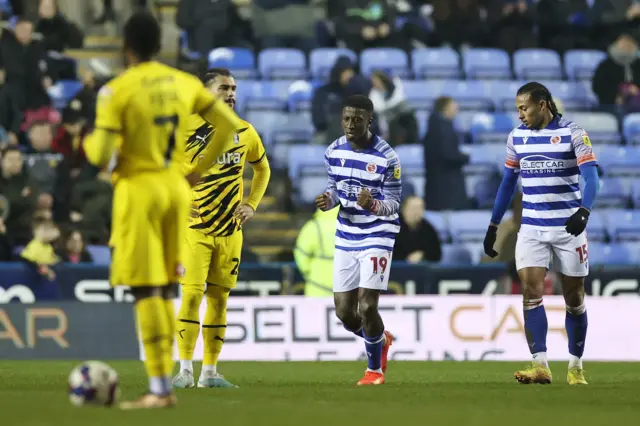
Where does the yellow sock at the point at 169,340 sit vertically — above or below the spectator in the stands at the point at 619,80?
below

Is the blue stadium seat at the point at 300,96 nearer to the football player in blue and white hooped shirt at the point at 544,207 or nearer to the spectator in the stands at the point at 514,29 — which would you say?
the spectator in the stands at the point at 514,29

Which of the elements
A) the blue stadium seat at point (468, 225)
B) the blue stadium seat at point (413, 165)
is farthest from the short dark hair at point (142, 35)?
the blue stadium seat at point (413, 165)

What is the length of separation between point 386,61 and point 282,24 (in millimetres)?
1830

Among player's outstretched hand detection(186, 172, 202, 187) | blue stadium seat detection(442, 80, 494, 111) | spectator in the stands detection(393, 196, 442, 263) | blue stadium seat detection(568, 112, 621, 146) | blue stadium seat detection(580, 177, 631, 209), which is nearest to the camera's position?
player's outstretched hand detection(186, 172, 202, 187)

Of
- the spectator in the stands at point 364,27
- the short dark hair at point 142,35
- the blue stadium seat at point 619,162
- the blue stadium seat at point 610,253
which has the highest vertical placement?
the spectator in the stands at point 364,27

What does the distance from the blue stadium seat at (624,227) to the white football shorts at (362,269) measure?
9.13 meters

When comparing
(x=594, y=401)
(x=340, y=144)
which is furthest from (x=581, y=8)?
(x=594, y=401)

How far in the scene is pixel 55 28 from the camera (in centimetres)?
2158

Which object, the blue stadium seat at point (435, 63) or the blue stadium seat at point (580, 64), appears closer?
the blue stadium seat at point (435, 63)

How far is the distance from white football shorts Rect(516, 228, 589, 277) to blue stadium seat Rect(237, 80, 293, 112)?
991 cm

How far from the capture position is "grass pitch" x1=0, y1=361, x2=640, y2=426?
24.4ft

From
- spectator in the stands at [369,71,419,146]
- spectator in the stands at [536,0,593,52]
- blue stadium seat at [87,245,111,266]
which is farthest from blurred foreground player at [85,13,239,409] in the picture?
spectator in the stands at [536,0,593,52]

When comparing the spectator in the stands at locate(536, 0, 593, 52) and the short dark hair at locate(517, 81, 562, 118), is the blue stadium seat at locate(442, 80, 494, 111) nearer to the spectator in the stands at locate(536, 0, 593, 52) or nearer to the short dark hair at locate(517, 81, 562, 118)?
the spectator in the stands at locate(536, 0, 593, 52)

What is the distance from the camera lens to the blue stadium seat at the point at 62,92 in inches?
826
